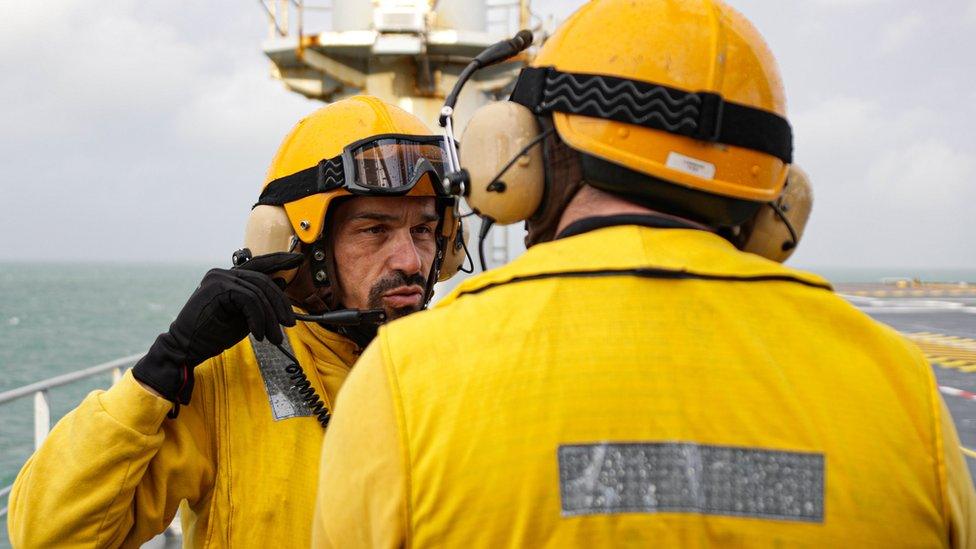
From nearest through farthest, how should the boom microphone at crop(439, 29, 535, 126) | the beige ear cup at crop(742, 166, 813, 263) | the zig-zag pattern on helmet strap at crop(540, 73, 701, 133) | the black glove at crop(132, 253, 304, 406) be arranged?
the zig-zag pattern on helmet strap at crop(540, 73, 701, 133), the beige ear cup at crop(742, 166, 813, 263), the boom microphone at crop(439, 29, 535, 126), the black glove at crop(132, 253, 304, 406)

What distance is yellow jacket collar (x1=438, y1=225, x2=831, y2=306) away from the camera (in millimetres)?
1100

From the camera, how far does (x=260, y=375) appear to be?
216 cm

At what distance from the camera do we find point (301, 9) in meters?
9.41

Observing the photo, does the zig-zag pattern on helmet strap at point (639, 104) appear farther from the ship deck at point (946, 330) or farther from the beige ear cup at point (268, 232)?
the ship deck at point (946, 330)

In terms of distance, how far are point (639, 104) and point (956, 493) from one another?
0.73 m

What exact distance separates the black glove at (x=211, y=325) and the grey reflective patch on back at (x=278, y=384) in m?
0.16

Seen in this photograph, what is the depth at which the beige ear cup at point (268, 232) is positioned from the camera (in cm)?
252

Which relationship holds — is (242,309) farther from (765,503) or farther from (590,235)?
(765,503)

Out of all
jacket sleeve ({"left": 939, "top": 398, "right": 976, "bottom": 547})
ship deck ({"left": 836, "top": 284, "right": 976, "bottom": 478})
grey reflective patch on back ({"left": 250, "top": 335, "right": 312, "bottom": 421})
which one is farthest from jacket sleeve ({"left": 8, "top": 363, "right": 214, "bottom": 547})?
ship deck ({"left": 836, "top": 284, "right": 976, "bottom": 478})

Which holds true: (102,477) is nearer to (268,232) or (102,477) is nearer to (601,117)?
(268,232)

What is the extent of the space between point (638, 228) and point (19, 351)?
60.1 meters

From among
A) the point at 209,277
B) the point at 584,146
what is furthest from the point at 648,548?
the point at 209,277

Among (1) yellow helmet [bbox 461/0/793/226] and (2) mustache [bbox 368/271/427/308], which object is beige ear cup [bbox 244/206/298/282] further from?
(1) yellow helmet [bbox 461/0/793/226]

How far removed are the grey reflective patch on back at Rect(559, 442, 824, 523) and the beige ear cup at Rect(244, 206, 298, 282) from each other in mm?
1742
